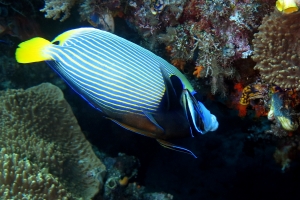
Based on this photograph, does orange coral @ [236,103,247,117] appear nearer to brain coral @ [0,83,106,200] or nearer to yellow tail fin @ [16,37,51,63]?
brain coral @ [0,83,106,200]

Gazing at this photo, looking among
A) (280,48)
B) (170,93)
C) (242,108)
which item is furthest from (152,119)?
(242,108)

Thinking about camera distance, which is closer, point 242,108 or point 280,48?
point 280,48

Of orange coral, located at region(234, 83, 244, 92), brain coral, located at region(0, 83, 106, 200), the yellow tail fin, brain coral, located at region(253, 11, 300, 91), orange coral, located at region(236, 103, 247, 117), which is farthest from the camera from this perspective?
orange coral, located at region(236, 103, 247, 117)

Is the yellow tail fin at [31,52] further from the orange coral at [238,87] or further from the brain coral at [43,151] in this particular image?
the orange coral at [238,87]

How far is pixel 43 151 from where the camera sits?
142 inches

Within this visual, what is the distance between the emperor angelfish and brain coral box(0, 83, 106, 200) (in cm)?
195

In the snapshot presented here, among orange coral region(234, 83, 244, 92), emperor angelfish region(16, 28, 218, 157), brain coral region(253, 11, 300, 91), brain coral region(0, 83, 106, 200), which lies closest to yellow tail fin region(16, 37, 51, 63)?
emperor angelfish region(16, 28, 218, 157)

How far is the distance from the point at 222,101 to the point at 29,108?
3.21 m

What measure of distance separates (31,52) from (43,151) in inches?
92.4

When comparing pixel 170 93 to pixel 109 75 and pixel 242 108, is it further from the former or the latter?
pixel 242 108

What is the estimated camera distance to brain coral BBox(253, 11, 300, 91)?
2.60m

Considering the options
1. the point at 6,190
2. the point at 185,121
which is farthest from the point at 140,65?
the point at 6,190

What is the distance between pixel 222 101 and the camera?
451 cm

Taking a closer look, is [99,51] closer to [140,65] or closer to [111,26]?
[140,65]
